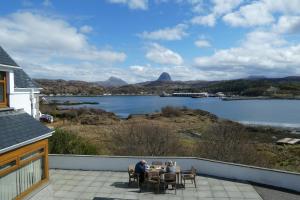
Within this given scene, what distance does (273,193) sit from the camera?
1242 centimetres

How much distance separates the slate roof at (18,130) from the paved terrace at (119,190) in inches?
73.4

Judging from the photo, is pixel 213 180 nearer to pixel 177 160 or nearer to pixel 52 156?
pixel 177 160

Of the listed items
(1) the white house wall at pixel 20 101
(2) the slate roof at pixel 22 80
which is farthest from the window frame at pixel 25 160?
(2) the slate roof at pixel 22 80

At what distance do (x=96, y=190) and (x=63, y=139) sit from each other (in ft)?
22.7

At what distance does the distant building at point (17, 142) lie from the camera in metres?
9.73

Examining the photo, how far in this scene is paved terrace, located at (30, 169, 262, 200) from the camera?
12.0 metres

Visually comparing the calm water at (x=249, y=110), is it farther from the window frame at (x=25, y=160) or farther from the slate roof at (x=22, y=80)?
the window frame at (x=25, y=160)

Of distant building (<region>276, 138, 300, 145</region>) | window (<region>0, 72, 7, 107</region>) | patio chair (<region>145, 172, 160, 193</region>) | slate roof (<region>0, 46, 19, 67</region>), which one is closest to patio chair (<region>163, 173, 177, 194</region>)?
patio chair (<region>145, 172, 160, 193</region>)

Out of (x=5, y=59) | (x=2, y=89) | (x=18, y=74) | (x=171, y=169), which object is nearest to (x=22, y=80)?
(x=18, y=74)

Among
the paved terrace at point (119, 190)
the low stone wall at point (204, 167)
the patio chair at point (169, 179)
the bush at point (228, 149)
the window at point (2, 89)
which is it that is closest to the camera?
the window at point (2, 89)

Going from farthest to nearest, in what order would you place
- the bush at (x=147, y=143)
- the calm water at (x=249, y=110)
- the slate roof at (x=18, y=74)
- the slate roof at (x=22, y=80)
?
the calm water at (x=249, y=110), the bush at (x=147, y=143), the slate roof at (x=22, y=80), the slate roof at (x=18, y=74)

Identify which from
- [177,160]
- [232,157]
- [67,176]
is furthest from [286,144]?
[67,176]

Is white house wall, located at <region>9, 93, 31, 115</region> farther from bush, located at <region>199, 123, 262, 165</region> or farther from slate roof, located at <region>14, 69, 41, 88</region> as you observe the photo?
bush, located at <region>199, 123, 262, 165</region>

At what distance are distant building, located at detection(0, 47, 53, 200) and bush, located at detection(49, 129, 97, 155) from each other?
569 cm
